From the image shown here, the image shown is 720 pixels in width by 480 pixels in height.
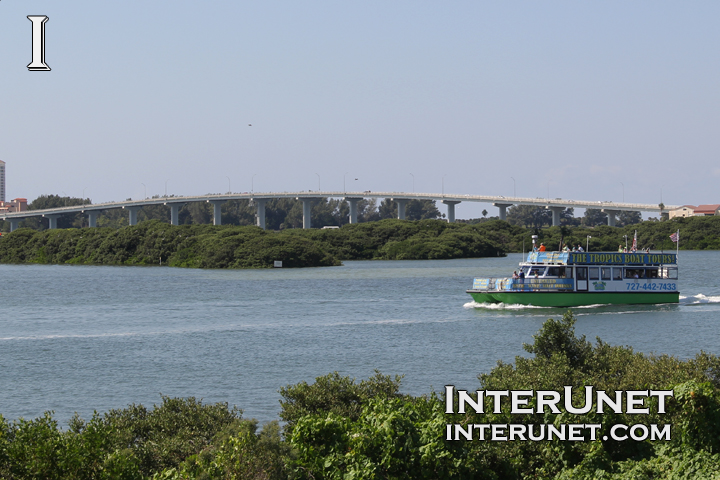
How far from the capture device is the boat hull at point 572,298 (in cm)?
4950

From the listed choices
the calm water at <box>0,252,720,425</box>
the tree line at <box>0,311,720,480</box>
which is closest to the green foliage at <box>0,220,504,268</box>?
the calm water at <box>0,252,720,425</box>

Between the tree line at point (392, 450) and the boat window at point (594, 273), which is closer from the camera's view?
the tree line at point (392, 450)

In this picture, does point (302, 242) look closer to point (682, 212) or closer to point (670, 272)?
point (670, 272)

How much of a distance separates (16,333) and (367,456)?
36.6 metres

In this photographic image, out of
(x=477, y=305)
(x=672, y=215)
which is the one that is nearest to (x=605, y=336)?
(x=477, y=305)

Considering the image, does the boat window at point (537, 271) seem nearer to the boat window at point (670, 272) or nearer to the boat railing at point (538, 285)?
the boat railing at point (538, 285)

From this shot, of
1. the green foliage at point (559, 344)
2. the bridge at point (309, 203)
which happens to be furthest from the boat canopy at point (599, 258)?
the bridge at point (309, 203)

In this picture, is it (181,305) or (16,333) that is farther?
(181,305)

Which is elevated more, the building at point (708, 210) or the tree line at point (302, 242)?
the building at point (708, 210)

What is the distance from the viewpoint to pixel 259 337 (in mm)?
41125

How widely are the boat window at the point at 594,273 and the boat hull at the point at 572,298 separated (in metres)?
0.99

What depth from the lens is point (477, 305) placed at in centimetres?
5166

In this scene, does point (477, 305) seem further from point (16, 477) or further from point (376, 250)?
point (376, 250)

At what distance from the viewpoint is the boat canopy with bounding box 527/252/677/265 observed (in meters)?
49.0
